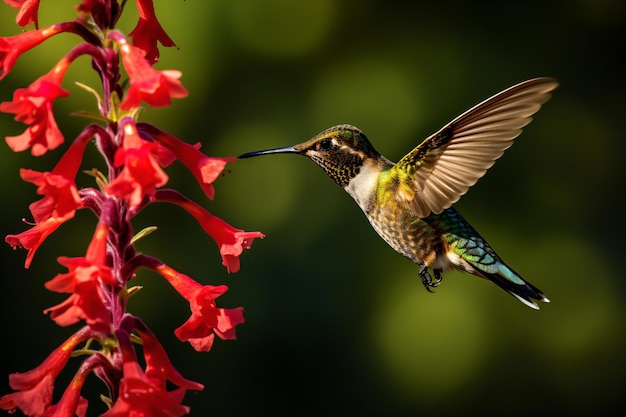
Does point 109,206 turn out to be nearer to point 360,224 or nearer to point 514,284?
point 514,284

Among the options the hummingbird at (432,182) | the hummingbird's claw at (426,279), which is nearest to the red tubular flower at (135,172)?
the hummingbird at (432,182)

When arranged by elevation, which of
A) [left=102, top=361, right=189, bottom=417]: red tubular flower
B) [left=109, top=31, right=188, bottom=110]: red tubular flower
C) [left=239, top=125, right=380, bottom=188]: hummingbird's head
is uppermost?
[left=109, top=31, right=188, bottom=110]: red tubular flower

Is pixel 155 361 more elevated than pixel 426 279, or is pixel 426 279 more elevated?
pixel 155 361

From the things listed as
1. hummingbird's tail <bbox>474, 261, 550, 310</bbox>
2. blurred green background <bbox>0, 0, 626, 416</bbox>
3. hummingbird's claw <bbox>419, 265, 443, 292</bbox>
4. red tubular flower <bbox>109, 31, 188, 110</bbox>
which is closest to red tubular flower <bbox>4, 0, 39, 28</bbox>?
red tubular flower <bbox>109, 31, 188, 110</bbox>

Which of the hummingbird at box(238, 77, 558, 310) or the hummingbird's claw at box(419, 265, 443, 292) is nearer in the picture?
the hummingbird at box(238, 77, 558, 310)

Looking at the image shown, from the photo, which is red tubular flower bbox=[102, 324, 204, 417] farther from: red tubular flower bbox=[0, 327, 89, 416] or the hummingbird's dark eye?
the hummingbird's dark eye

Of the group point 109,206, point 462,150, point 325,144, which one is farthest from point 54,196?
point 462,150
